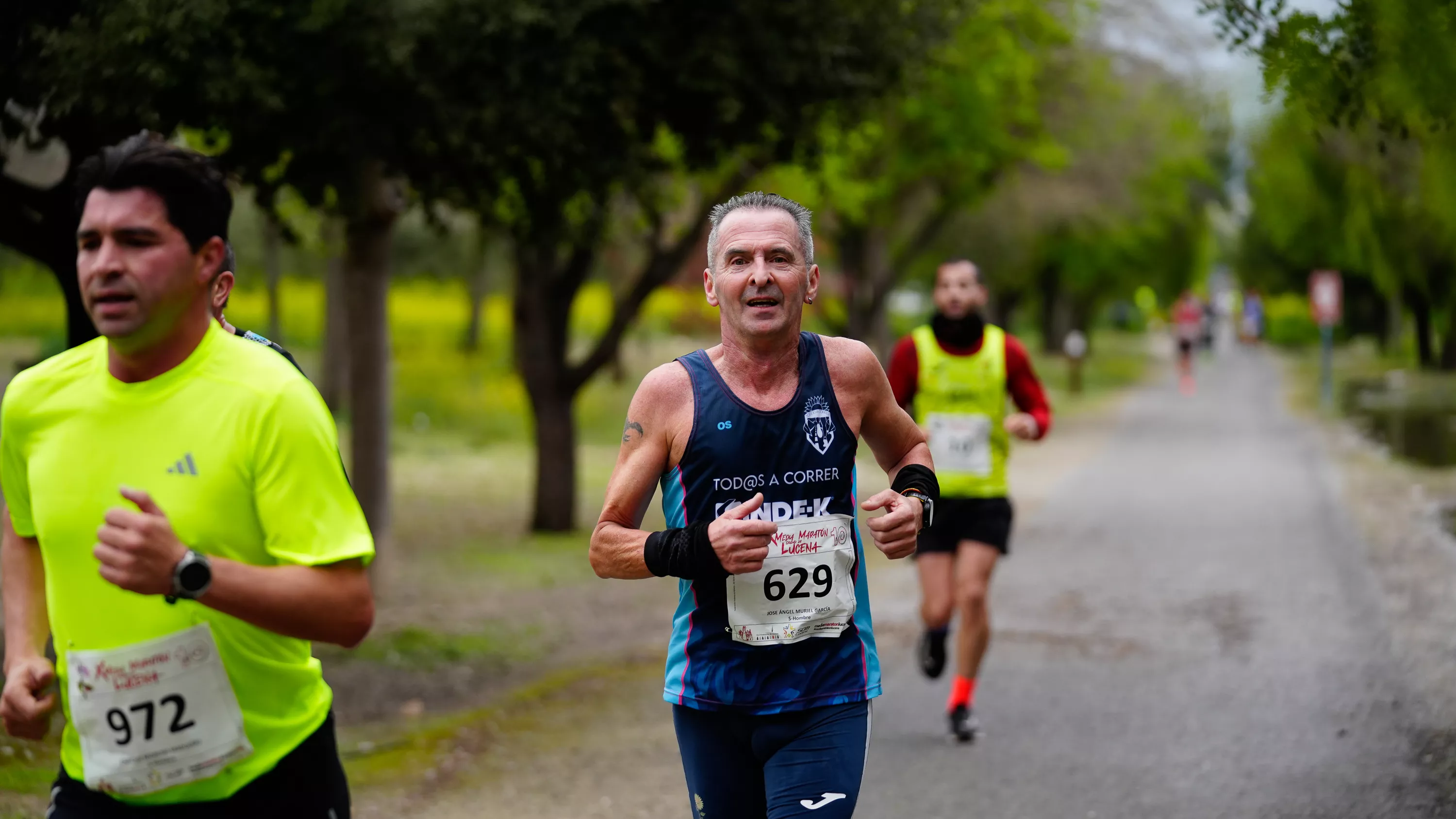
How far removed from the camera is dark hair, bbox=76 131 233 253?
9.56 feet

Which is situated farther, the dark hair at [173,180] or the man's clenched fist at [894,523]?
the man's clenched fist at [894,523]

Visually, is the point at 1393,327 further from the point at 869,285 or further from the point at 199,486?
the point at 199,486

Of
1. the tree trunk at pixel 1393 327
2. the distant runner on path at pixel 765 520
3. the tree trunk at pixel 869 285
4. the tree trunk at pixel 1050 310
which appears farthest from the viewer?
the tree trunk at pixel 1050 310

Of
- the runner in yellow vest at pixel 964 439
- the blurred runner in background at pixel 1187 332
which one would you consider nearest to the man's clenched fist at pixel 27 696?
the runner in yellow vest at pixel 964 439

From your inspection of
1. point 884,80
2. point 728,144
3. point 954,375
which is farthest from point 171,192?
point 884,80

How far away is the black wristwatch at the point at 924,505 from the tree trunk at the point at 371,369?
7.43m

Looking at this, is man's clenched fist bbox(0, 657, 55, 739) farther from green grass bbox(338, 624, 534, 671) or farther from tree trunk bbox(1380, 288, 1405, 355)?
tree trunk bbox(1380, 288, 1405, 355)

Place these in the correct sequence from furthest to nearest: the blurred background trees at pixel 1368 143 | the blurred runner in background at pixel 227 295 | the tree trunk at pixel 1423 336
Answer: the tree trunk at pixel 1423 336 < the blurred background trees at pixel 1368 143 < the blurred runner in background at pixel 227 295

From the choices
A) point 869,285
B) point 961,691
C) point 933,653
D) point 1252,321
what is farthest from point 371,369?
point 1252,321

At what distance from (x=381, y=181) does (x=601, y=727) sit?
3.38m

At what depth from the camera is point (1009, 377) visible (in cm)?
797

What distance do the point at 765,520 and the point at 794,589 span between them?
18 centimetres

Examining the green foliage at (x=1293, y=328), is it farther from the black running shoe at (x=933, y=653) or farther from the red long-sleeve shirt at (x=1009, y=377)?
the black running shoe at (x=933, y=653)

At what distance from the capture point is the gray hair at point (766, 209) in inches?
155
